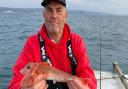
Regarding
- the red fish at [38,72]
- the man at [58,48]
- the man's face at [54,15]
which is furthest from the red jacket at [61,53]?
the red fish at [38,72]

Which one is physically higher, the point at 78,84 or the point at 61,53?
the point at 61,53

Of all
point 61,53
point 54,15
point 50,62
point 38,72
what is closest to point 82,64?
point 61,53

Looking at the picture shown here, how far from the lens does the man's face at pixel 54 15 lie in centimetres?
465

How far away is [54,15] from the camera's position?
15.2 feet

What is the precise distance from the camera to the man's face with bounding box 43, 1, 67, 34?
465 centimetres

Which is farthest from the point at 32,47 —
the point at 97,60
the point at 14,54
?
the point at 14,54

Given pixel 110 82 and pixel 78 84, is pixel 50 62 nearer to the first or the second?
pixel 78 84

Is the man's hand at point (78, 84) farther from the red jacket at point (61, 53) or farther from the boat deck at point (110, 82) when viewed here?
the boat deck at point (110, 82)

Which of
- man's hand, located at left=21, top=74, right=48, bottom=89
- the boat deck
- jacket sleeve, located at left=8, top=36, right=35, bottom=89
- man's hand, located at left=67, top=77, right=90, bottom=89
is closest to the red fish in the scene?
man's hand, located at left=21, top=74, right=48, bottom=89

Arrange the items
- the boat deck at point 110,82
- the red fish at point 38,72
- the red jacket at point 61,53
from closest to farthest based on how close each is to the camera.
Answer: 1. the red fish at point 38,72
2. the red jacket at point 61,53
3. the boat deck at point 110,82

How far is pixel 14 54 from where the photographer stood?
15453mm

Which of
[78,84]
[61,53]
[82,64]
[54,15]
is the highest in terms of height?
[54,15]

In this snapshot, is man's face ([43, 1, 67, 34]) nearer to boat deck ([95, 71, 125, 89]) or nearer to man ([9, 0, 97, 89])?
man ([9, 0, 97, 89])

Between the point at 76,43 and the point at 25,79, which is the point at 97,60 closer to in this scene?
the point at 76,43
